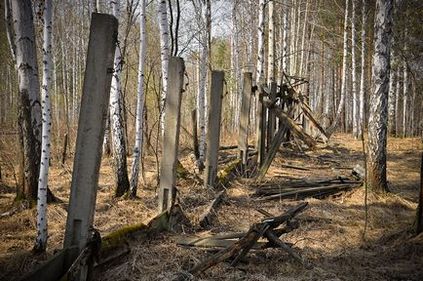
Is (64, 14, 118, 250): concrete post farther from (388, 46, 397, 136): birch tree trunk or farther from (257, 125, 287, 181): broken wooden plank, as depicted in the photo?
(388, 46, 397, 136): birch tree trunk

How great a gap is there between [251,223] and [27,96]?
429cm

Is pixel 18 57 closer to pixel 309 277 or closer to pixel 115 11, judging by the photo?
pixel 115 11

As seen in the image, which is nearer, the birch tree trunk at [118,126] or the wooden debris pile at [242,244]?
the wooden debris pile at [242,244]

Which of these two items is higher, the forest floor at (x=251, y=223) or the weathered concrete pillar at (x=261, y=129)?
the weathered concrete pillar at (x=261, y=129)

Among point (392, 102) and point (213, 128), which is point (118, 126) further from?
point (392, 102)

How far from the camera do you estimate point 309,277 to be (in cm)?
377

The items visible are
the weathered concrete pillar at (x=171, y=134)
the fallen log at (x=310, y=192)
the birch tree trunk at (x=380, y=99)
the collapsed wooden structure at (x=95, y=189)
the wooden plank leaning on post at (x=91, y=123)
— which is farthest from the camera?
the fallen log at (x=310, y=192)

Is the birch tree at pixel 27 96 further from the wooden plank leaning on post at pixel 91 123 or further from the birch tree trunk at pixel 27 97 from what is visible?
the wooden plank leaning on post at pixel 91 123

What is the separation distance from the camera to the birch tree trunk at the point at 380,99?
22.2 ft

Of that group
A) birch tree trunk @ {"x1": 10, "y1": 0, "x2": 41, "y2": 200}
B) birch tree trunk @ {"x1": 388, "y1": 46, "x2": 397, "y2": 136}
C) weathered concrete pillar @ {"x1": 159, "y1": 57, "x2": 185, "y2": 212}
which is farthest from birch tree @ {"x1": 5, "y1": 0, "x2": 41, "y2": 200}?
birch tree trunk @ {"x1": 388, "y1": 46, "x2": 397, "y2": 136}

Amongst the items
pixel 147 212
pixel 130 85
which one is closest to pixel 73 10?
pixel 130 85

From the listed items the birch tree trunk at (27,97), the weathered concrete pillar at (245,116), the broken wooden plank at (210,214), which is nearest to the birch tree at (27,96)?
the birch tree trunk at (27,97)

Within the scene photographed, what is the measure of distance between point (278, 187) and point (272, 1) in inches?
300

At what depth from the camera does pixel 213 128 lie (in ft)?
23.8
